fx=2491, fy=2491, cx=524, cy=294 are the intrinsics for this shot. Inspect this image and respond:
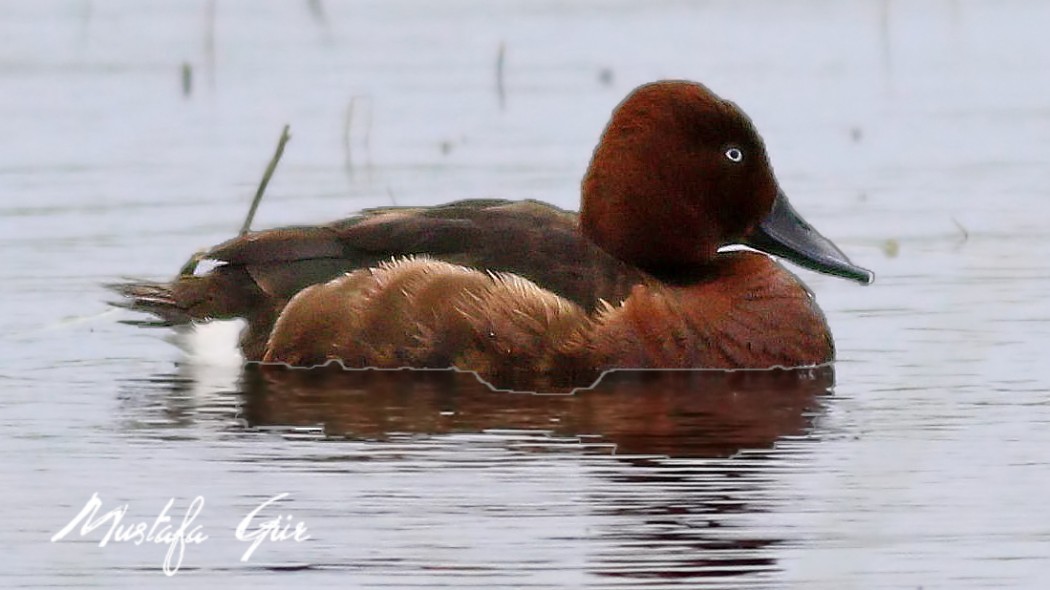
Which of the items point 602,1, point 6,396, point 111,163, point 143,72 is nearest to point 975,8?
point 602,1

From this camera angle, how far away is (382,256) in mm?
8891

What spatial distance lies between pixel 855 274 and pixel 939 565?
315 cm

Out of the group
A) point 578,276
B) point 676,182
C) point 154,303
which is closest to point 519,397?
point 578,276

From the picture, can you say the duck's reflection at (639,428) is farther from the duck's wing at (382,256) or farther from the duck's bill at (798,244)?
the duck's bill at (798,244)

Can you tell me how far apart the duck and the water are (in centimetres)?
21

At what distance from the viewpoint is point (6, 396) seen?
812 cm

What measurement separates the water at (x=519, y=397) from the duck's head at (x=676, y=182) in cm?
65

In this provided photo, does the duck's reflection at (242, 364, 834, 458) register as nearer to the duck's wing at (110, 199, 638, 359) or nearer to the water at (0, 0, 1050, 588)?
the water at (0, 0, 1050, 588)

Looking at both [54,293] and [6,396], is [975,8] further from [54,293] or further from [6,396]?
[6,396]

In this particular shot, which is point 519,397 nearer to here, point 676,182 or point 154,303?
point 676,182

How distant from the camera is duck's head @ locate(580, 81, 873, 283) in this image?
8.95 meters

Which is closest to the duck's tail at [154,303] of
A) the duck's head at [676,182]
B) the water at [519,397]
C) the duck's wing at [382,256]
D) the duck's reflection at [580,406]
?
the duck's wing at [382,256]

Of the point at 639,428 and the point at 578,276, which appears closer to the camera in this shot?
the point at 639,428

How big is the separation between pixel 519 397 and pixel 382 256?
3.21 feet
